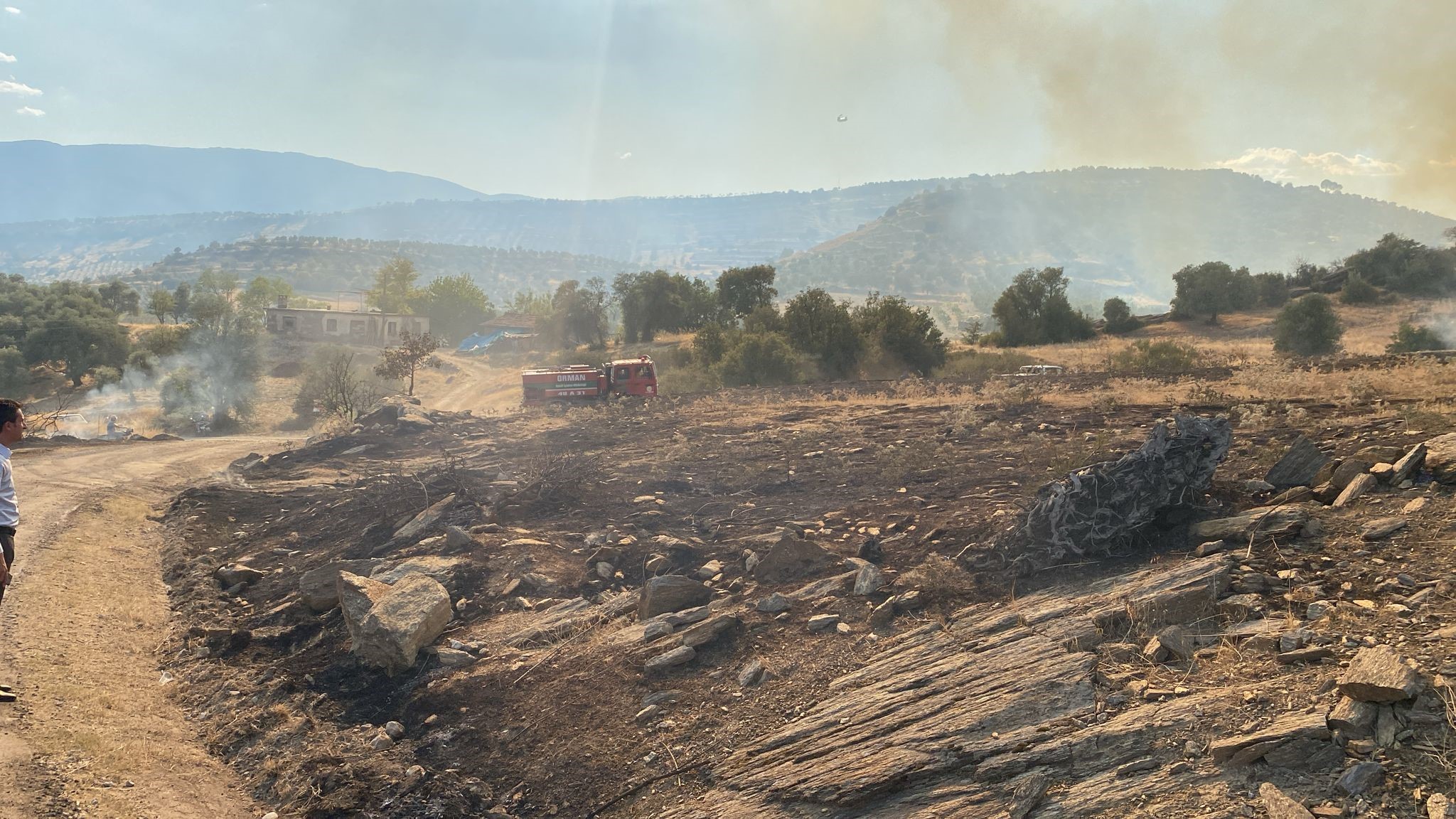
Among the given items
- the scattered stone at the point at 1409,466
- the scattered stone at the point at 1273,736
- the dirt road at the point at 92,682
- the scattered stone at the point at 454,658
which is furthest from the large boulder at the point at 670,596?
the scattered stone at the point at 1409,466

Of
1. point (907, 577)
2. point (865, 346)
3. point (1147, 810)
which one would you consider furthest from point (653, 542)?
point (865, 346)

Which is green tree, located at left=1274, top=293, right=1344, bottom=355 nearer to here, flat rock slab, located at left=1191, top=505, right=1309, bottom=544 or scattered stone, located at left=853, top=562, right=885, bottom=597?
flat rock slab, located at left=1191, top=505, right=1309, bottom=544

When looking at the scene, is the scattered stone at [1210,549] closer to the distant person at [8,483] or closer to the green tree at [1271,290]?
the distant person at [8,483]

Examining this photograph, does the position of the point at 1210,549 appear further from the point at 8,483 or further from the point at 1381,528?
the point at 8,483

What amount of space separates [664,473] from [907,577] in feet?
23.4

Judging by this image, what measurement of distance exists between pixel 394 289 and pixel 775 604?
106029mm

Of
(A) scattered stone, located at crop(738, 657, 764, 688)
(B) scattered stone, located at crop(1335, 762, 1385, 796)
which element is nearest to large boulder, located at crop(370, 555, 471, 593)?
(A) scattered stone, located at crop(738, 657, 764, 688)

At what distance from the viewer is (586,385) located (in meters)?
31.0

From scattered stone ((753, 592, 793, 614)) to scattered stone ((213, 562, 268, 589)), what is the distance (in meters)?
8.12

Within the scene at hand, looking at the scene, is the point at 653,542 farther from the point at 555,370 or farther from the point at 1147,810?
the point at 555,370

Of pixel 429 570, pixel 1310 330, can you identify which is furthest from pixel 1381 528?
pixel 1310 330

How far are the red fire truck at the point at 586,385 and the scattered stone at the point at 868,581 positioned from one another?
23.5m

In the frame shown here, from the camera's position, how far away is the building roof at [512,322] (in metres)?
92.8

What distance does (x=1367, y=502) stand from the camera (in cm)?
657
